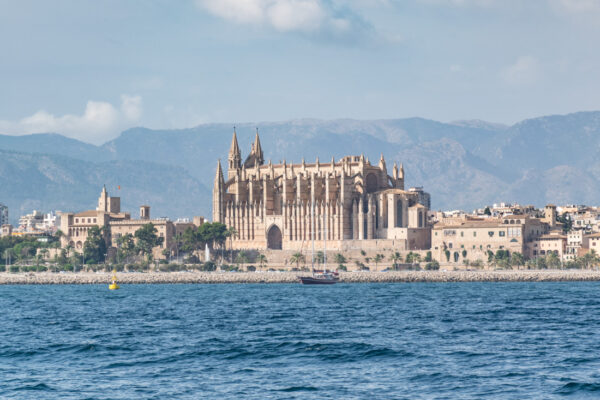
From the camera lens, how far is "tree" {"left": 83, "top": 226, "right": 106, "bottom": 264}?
180750 mm

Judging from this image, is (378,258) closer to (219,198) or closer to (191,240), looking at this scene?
(191,240)

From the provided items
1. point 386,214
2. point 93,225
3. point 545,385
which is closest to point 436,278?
point 386,214

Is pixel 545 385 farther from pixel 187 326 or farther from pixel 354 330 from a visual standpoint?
pixel 187 326

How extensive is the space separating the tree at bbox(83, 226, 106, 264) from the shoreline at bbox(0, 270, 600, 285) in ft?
80.3

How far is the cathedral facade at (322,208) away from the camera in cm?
17012

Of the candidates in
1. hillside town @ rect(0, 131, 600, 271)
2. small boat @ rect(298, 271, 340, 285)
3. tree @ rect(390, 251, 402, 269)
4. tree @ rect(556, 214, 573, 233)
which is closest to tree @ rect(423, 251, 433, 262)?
hillside town @ rect(0, 131, 600, 271)

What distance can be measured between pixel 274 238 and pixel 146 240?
63.7 feet

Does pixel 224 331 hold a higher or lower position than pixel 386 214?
lower

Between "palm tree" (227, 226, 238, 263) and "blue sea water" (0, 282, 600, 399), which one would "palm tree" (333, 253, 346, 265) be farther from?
"blue sea water" (0, 282, 600, 399)

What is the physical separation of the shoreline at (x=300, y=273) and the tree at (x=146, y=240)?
22.5 m

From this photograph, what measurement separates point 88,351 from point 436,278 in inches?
3411

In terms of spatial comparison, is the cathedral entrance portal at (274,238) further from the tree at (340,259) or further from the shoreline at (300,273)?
the shoreline at (300,273)

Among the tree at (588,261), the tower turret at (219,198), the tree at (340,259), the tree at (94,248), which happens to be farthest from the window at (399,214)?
the tree at (94,248)

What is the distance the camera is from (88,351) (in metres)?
54.6
